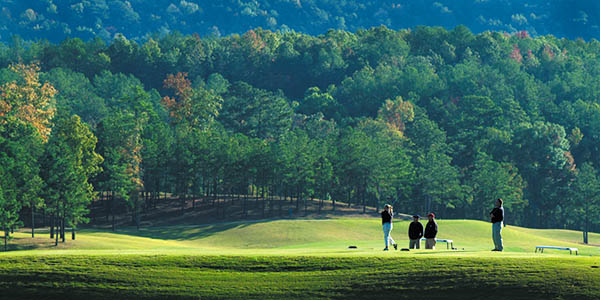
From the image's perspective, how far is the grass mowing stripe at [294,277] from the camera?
109 feet

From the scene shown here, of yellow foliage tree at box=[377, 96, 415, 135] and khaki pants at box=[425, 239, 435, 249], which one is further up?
yellow foliage tree at box=[377, 96, 415, 135]

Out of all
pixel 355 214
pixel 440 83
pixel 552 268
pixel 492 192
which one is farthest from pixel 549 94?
pixel 552 268

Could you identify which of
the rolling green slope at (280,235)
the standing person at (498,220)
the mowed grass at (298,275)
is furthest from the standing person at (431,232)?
the rolling green slope at (280,235)

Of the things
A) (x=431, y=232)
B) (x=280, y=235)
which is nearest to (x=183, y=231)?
(x=280, y=235)

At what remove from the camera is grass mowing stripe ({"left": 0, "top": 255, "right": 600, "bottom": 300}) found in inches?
1313

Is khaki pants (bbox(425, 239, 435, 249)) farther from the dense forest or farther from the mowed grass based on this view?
the dense forest

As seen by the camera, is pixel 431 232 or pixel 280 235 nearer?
pixel 431 232

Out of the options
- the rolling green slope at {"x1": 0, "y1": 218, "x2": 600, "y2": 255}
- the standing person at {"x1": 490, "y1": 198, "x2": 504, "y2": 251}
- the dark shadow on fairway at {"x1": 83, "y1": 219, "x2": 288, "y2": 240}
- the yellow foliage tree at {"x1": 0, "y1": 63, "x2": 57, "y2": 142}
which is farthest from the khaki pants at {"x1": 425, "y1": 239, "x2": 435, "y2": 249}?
the yellow foliage tree at {"x1": 0, "y1": 63, "x2": 57, "y2": 142}

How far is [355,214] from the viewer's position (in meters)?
123

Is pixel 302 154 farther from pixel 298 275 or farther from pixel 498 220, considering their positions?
pixel 298 275

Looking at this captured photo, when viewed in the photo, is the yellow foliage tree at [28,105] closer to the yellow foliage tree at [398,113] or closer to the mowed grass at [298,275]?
the yellow foliage tree at [398,113]

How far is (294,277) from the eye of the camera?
3572 cm

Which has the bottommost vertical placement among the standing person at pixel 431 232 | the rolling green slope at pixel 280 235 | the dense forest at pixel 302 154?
the rolling green slope at pixel 280 235

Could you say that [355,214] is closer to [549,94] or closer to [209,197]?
[209,197]
